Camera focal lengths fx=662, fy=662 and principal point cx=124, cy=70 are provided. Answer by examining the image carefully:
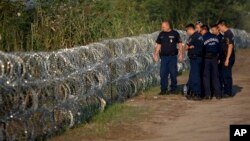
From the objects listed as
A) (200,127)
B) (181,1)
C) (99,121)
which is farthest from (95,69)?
(181,1)

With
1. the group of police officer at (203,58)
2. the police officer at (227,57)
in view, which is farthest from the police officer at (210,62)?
the police officer at (227,57)

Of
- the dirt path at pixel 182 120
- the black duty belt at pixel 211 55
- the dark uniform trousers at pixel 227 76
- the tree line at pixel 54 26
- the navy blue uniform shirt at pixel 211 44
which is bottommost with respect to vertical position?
the dirt path at pixel 182 120

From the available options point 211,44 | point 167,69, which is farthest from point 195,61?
point 167,69

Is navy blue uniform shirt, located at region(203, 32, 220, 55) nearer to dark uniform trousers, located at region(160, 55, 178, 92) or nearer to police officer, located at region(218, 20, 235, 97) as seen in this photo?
police officer, located at region(218, 20, 235, 97)

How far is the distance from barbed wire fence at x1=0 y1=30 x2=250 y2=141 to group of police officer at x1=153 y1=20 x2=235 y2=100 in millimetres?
→ 877

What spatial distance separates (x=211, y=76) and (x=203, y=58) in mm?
492

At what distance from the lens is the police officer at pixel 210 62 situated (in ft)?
52.9

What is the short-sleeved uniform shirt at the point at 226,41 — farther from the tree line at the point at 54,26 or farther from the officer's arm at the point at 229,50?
the tree line at the point at 54,26

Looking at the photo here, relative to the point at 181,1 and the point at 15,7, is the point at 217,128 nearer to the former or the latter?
the point at 15,7

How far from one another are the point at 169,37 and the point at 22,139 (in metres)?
7.73

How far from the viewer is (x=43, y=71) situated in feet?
35.6

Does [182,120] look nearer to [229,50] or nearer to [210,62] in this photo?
[210,62]

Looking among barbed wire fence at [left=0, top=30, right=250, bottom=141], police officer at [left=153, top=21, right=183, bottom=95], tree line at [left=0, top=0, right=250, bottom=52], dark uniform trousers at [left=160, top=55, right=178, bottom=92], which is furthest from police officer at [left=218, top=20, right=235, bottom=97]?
tree line at [left=0, top=0, right=250, bottom=52]

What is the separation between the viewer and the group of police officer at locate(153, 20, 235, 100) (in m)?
16.3
